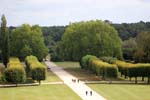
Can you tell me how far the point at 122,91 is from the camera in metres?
68.4

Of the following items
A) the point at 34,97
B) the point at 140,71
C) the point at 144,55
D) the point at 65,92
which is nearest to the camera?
the point at 34,97

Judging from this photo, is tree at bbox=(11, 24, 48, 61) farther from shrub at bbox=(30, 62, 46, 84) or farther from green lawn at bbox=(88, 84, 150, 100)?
green lawn at bbox=(88, 84, 150, 100)

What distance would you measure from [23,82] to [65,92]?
14410mm

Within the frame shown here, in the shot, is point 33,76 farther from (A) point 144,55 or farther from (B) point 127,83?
(A) point 144,55

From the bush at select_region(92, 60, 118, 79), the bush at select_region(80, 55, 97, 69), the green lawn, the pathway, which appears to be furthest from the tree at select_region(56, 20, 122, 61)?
the green lawn

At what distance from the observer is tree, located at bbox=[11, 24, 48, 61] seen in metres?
122

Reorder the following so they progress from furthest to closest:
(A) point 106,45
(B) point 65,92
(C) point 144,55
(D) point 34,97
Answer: (C) point 144,55 < (A) point 106,45 < (B) point 65,92 < (D) point 34,97

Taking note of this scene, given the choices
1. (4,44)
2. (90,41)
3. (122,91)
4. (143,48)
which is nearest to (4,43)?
(4,44)

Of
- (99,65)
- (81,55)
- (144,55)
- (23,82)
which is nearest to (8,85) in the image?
(23,82)

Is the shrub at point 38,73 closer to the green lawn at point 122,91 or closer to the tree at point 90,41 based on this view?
the green lawn at point 122,91

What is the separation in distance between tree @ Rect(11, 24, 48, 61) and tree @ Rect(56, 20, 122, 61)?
26.9 feet

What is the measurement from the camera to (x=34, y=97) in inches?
2435

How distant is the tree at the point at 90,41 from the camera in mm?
114000

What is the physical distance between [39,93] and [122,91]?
13164 mm
